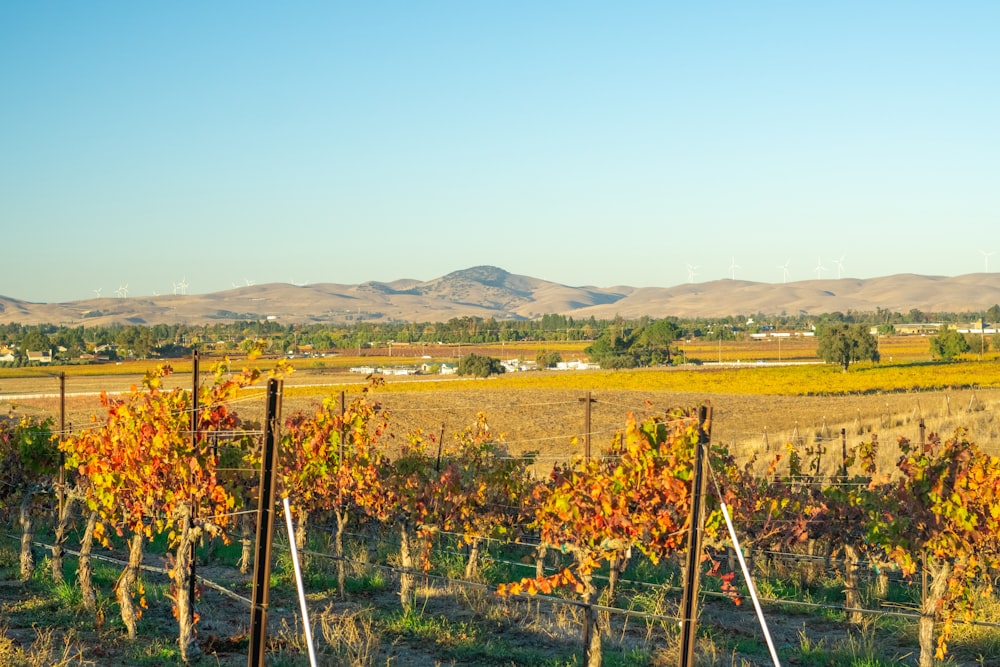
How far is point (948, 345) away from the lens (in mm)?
91125

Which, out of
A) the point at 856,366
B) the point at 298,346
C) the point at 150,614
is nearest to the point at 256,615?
the point at 150,614

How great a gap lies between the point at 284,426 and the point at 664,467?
8007mm

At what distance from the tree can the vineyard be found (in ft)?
222

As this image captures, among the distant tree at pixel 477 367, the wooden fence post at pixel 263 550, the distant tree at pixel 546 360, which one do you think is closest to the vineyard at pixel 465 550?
the wooden fence post at pixel 263 550

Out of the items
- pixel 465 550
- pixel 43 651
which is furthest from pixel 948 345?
pixel 43 651

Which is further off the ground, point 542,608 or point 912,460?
point 912,460

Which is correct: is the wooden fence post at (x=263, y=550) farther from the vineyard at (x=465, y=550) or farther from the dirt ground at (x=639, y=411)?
the dirt ground at (x=639, y=411)

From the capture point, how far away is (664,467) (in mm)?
11680

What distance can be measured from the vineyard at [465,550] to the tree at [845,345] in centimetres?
6757

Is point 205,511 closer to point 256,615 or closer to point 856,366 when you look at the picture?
point 256,615

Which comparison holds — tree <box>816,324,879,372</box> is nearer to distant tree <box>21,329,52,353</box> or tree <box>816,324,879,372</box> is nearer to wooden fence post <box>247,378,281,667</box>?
wooden fence post <box>247,378,281,667</box>

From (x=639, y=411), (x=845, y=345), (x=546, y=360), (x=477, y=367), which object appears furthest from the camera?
(x=546, y=360)

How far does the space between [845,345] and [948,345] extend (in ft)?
44.5

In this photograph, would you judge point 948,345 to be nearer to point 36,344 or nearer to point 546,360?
point 546,360
